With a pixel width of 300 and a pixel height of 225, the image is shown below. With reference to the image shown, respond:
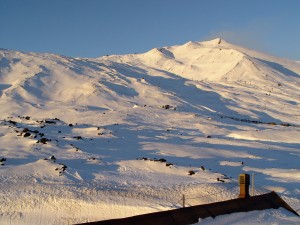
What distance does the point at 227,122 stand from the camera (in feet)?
163

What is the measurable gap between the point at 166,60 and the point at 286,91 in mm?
43030

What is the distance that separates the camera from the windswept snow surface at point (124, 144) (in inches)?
752

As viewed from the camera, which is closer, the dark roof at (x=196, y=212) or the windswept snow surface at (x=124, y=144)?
the dark roof at (x=196, y=212)

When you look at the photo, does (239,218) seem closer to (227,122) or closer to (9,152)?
(9,152)

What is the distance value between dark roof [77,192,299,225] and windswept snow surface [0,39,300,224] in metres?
0.25

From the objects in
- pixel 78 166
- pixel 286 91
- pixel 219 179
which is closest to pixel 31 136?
pixel 78 166

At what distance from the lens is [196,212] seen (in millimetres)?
9023

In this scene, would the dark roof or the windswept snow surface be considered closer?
the dark roof

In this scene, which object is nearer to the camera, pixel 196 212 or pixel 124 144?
pixel 196 212

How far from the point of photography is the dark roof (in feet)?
27.1

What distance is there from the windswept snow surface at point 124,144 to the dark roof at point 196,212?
0.25m

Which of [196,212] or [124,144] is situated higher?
[124,144]

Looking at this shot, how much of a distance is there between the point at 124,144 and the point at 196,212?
75.8 ft

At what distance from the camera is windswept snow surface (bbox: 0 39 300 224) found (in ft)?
62.6
